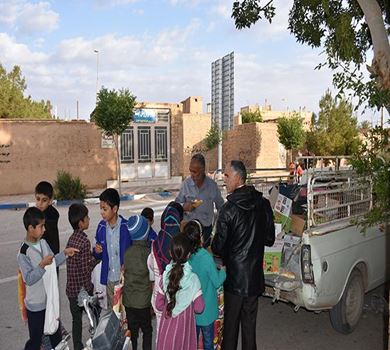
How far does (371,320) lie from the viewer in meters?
5.00

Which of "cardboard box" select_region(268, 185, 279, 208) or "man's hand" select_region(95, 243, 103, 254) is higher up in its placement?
"cardboard box" select_region(268, 185, 279, 208)

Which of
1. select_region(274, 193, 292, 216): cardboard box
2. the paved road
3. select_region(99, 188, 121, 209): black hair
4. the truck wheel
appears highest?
select_region(99, 188, 121, 209): black hair

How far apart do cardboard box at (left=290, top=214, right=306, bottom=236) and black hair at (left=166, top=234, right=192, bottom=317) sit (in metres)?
2.20

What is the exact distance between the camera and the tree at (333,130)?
82.4 feet

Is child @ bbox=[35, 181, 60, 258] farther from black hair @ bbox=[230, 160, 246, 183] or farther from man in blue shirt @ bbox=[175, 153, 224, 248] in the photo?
black hair @ bbox=[230, 160, 246, 183]

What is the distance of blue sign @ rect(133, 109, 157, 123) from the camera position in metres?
22.0

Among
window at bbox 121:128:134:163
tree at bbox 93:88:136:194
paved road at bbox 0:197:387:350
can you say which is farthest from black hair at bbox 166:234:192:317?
window at bbox 121:128:134:163

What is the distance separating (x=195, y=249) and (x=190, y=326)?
0.61m

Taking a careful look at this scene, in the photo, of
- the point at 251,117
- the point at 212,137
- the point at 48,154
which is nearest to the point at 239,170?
the point at 48,154

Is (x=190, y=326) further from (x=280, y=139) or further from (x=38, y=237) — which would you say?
(x=280, y=139)

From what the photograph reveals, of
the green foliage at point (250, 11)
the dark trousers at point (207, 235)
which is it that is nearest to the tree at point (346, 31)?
the green foliage at point (250, 11)

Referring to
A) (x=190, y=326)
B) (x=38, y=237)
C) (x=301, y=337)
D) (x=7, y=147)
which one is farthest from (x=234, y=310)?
(x=7, y=147)

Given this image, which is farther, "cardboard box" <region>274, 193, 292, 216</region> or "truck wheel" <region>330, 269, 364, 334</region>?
"cardboard box" <region>274, 193, 292, 216</region>

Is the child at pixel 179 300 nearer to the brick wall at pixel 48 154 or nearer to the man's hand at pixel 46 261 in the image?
the man's hand at pixel 46 261
